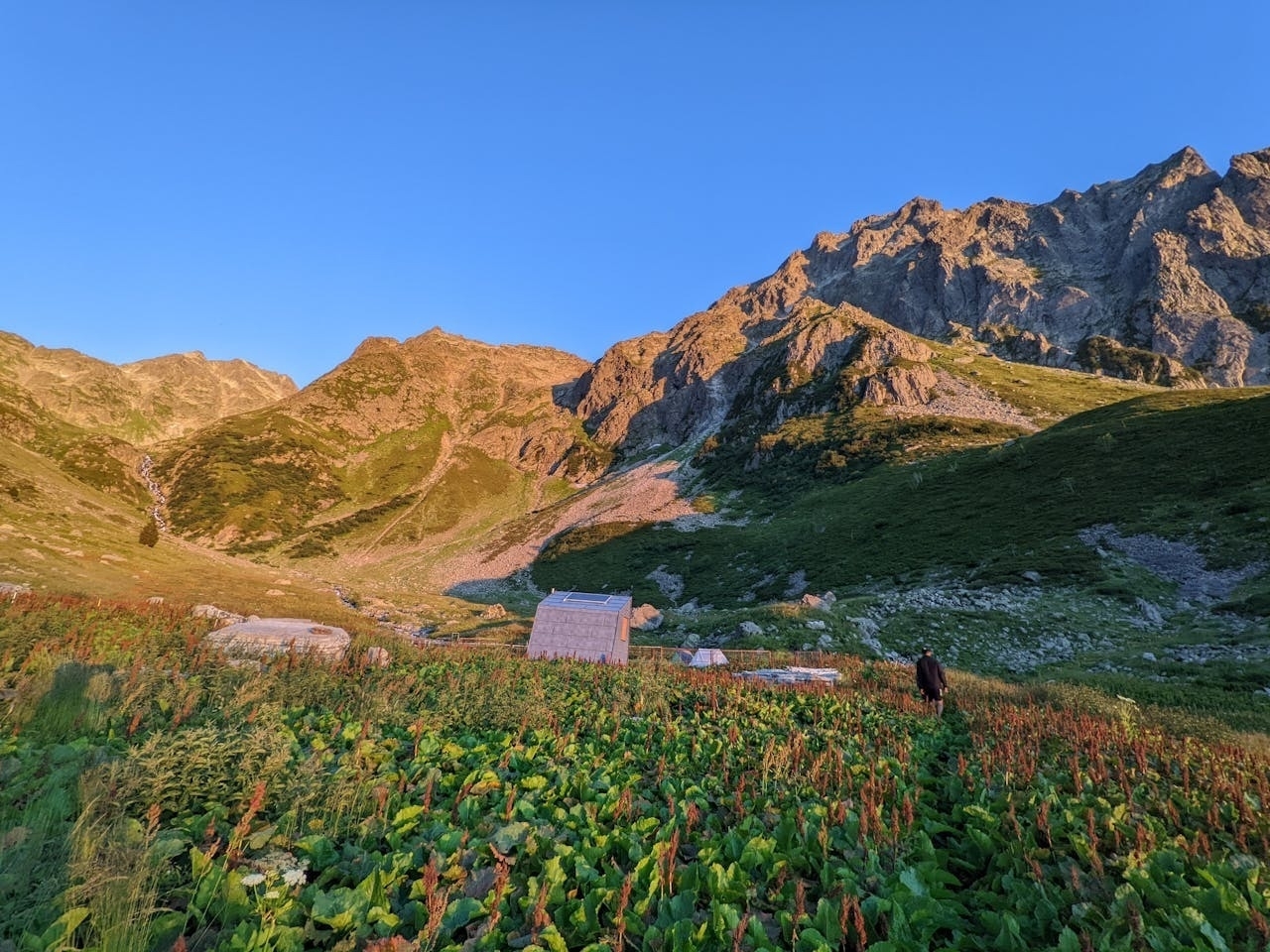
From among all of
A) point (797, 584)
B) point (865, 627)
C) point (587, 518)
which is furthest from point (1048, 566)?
point (587, 518)

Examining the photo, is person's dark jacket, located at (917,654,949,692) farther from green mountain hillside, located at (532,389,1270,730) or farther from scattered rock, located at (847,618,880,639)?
scattered rock, located at (847,618,880,639)

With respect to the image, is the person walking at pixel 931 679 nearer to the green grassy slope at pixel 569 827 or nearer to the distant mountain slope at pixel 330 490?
the green grassy slope at pixel 569 827

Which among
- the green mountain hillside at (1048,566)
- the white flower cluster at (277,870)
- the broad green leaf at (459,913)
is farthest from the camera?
the green mountain hillside at (1048,566)

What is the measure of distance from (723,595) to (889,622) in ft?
91.9

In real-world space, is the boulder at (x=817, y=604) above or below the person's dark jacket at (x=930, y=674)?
below

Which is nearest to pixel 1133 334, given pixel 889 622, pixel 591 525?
pixel 591 525

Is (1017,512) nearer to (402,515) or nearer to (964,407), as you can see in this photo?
(964,407)

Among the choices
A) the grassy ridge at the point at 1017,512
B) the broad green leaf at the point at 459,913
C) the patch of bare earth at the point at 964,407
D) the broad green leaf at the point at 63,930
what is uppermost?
the patch of bare earth at the point at 964,407

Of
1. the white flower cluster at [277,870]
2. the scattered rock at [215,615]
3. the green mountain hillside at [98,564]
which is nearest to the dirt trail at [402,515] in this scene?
the green mountain hillside at [98,564]

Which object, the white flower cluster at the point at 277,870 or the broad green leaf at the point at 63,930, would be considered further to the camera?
the white flower cluster at the point at 277,870

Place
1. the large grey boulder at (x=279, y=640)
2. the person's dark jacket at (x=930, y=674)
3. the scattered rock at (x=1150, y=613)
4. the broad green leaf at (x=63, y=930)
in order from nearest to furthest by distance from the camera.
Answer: the broad green leaf at (x=63, y=930) < the large grey boulder at (x=279, y=640) < the person's dark jacket at (x=930, y=674) < the scattered rock at (x=1150, y=613)

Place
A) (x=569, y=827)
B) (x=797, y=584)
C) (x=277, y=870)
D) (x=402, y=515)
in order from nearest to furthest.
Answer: (x=277, y=870)
(x=569, y=827)
(x=797, y=584)
(x=402, y=515)

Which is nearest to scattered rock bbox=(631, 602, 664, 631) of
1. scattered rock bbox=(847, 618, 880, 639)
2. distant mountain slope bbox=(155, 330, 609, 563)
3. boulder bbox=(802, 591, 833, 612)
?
boulder bbox=(802, 591, 833, 612)

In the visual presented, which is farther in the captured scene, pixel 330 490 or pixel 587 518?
pixel 330 490
